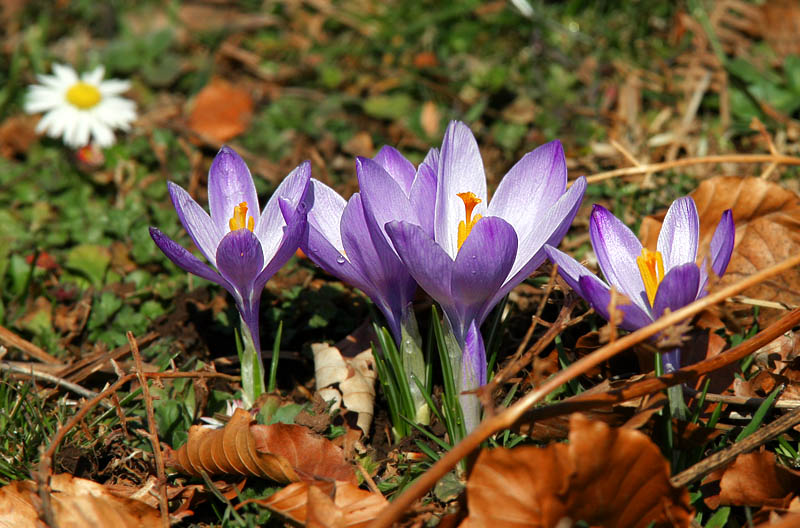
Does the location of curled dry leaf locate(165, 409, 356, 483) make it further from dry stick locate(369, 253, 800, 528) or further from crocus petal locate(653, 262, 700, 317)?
crocus petal locate(653, 262, 700, 317)

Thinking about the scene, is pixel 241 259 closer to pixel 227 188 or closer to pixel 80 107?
pixel 227 188

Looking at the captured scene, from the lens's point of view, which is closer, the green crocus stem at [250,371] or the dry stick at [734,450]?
the dry stick at [734,450]

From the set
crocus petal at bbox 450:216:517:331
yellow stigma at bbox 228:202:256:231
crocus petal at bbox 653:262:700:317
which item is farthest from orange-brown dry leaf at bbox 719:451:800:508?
yellow stigma at bbox 228:202:256:231

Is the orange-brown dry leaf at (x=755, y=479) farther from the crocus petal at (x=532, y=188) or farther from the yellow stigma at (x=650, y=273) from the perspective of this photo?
the crocus petal at (x=532, y=188)

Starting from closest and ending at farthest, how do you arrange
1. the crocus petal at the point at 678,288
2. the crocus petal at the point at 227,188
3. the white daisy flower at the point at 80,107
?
the crocus petal at the point at 678,288 → the crocus petal at the point at 227,188 → the white daisy flower at the point at 80,107

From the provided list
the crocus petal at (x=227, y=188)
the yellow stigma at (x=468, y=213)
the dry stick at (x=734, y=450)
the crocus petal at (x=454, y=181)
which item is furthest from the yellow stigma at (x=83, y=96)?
the dry stick at (x=734, y=450)

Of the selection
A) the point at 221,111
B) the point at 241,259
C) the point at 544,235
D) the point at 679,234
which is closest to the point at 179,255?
the point at 241,259

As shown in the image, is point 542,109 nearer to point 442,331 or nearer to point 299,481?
point 442,331
